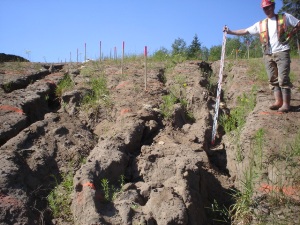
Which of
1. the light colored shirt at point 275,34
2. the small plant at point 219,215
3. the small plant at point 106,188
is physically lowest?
the small plant at point 219,215

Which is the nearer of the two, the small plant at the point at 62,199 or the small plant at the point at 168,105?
the small plant at the point at 62,199

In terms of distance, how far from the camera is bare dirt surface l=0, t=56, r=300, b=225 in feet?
9.84

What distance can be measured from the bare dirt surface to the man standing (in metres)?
0.24

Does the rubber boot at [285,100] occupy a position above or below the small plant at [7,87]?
below

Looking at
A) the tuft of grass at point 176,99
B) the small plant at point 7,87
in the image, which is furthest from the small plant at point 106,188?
the small plant at point 7,87

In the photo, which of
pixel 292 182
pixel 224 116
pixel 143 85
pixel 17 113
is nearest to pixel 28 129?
pixel 17 113

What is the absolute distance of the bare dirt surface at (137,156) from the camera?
3.00m

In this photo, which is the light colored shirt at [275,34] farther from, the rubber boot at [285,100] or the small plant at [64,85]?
the small plant at [64,85]

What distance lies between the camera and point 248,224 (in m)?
2.91

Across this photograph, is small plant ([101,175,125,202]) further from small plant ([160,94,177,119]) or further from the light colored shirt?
the light colored shirt

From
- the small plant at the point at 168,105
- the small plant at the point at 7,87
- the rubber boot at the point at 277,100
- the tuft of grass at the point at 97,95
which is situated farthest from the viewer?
the small plant at the point at 7,87

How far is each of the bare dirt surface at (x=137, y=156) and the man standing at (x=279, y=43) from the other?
24 centimetres

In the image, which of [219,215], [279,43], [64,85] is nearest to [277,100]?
[279,43]

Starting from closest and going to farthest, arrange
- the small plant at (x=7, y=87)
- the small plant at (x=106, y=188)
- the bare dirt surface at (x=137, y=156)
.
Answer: the bare dirt surface at (x=137, y=156)
the small plant at (x=106, y=188)
the small plant at (x=7, y=87)
